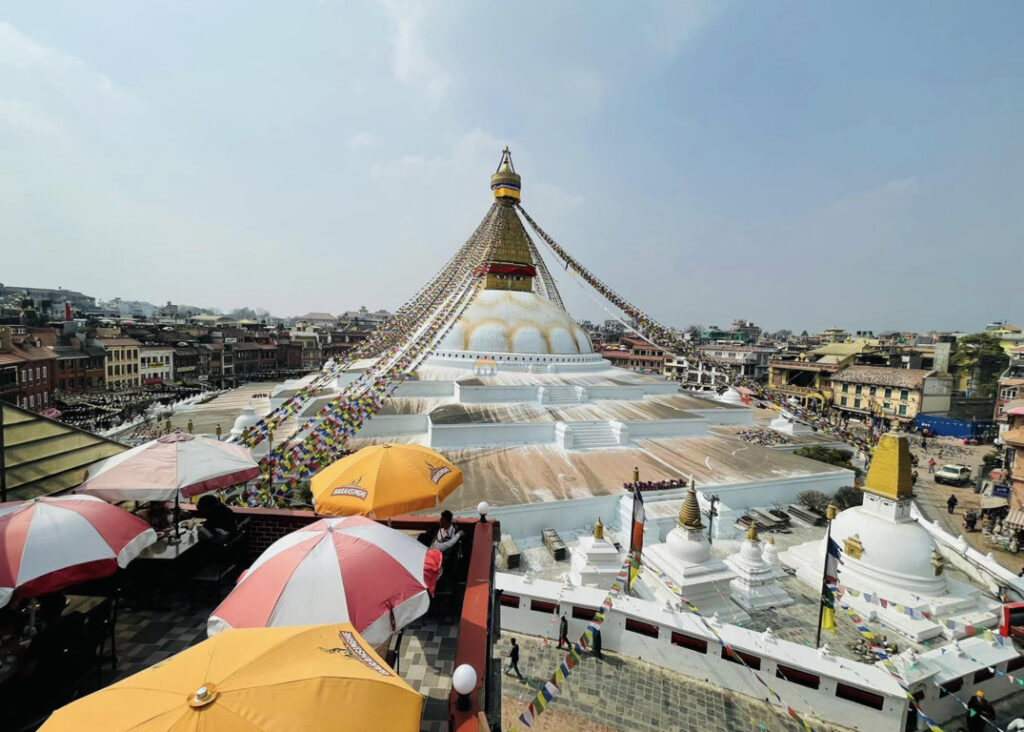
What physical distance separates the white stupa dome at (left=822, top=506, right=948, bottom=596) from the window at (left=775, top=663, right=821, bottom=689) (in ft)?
10.5

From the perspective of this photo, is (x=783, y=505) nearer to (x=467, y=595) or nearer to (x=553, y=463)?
(x=553, y=463)

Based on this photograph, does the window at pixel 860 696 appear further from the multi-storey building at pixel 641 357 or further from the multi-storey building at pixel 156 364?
the multi-storey building at pixel 641 357

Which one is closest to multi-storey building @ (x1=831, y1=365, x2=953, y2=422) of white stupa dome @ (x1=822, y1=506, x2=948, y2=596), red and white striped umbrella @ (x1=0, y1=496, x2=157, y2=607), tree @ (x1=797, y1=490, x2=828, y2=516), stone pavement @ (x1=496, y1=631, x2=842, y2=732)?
tree @ (x1=797, y1=490, x2=828, y2=516)

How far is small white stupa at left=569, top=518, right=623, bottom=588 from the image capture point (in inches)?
300

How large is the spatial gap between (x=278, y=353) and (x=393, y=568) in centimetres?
4981

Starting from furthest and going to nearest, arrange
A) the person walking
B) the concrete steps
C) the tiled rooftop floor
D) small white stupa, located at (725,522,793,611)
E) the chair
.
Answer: the concrete steps → small white stupa, located at (725,522,793,611) → the person walking → the chair → the tiled rooftop floor

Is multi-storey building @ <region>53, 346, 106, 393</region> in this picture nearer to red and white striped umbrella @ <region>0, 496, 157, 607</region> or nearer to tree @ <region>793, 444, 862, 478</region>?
red and white striped umbrella @ <region>0, 496, 157, 607</region>

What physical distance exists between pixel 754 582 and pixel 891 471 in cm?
328

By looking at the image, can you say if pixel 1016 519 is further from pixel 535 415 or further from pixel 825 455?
pixel 535 415

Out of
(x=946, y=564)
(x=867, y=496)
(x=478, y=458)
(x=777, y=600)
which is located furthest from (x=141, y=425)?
(x=946, y=564)

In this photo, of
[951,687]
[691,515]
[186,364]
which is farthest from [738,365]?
[186,364]

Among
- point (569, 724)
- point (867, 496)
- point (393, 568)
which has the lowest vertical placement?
point (569, 724)

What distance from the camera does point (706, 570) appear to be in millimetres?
7473

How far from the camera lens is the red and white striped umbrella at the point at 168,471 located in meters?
4.69
